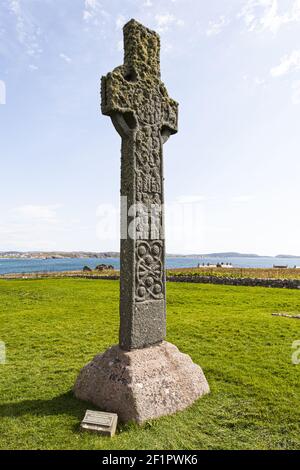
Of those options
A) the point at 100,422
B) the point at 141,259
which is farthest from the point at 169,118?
the point at 100,422

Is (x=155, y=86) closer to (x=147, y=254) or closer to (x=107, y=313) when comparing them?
(x=147, y=254)

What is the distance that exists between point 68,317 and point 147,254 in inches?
347

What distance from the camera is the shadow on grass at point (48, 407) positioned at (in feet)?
16.4

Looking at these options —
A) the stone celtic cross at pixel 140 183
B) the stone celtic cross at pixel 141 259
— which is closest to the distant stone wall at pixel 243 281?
the stone celtic cross at pixel 141 259

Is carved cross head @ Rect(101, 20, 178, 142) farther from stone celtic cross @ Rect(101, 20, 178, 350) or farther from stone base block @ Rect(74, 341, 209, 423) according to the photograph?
stone base block @ Rect(74, 341, 209, 423)

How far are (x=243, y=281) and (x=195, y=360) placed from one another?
19.8 metres

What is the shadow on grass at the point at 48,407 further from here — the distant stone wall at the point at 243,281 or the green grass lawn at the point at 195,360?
the distant stone wall at the point at 243,281

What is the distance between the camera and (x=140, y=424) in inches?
181

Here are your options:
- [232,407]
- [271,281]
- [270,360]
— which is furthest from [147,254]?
[271,281]

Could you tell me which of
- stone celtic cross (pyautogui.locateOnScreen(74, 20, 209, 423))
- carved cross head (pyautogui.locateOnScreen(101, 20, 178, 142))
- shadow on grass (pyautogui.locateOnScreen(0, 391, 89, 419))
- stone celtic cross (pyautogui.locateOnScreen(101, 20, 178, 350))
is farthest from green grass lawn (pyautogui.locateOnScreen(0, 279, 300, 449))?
carved cross head (pyautogui.locateOnScreen(101, 20, 178, 142))

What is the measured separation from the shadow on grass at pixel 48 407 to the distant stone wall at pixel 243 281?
71.5ft

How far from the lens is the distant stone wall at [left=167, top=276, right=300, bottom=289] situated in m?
24.4

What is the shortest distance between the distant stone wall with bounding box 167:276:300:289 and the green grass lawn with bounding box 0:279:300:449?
1041 cm

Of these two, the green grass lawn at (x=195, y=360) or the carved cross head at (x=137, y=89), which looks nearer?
the green grass lawn at (x=195, y=360)
